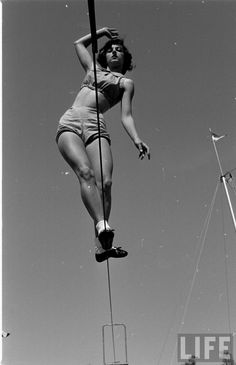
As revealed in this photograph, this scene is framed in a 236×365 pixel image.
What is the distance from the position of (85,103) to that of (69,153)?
462mm

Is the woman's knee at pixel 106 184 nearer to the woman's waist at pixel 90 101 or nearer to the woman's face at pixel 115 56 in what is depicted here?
the woman's waist at pixel 90 101

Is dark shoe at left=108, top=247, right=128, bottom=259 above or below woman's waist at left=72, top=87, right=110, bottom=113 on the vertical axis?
below

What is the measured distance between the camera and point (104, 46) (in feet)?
15.2

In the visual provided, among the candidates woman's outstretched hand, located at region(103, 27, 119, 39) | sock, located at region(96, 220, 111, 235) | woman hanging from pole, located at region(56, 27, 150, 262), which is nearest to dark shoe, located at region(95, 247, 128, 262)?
woman hanging from pole, located at region(56, 27, 150, 262)

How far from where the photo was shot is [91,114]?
4.35 m

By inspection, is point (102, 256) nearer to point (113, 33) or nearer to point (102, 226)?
point (102, 226)

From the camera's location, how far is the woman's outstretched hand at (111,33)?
14.6 feet

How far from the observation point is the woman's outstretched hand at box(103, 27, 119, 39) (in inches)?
176

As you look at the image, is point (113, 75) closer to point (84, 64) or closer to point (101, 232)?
point (84, 64)

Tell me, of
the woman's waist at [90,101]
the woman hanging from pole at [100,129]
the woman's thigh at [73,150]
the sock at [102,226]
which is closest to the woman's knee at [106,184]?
the woman hanging from pole at [100,129]

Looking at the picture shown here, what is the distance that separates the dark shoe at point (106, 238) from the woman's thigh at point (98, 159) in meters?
0.44

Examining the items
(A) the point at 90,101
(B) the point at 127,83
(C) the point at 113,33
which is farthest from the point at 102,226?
(C) the point at 113,33

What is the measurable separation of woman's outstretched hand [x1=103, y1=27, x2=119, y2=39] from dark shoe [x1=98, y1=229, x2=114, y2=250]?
155 centimetres

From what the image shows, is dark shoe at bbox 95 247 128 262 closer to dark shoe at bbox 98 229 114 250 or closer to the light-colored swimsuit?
dark shoe at bbox 98 229 114 250
